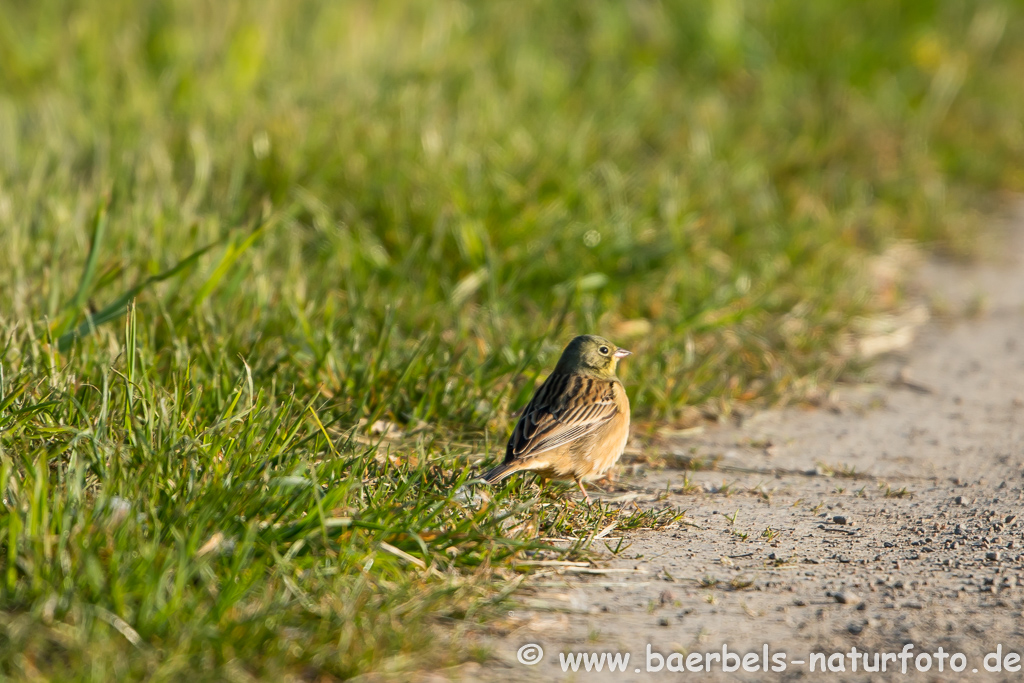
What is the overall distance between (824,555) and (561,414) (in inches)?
44.1

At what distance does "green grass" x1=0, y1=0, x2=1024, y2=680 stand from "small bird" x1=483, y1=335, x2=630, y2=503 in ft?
0.52

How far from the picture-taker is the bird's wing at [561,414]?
4.23 metres

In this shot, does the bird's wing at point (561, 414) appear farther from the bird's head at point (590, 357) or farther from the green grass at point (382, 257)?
the green grass at point (382, 257)

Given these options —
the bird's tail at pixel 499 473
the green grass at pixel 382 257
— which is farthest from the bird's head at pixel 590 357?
the bird's tail at pixel 499 473

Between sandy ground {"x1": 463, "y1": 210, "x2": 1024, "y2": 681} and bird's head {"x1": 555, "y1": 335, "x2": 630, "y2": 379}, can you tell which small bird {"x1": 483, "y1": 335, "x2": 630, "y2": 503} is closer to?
bird's head {"x1": 555, "y1": 335, "x2": 630, "y2": 379}

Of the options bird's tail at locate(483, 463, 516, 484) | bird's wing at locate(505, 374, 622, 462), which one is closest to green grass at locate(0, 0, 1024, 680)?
bird's tail at locate(483, 463, 516, 484)

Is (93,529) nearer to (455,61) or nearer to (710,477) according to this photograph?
(710,477)

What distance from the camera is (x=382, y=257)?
238 inches

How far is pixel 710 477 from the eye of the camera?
187 inches

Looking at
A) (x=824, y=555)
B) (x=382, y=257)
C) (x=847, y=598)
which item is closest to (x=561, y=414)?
(x=824, y=555)

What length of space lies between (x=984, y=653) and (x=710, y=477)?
1.57m

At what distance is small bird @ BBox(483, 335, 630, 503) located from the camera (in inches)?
166

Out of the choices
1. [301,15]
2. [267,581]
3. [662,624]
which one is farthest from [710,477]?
[301,15]

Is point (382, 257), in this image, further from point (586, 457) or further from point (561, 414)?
point (586, 457)
